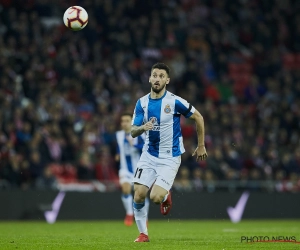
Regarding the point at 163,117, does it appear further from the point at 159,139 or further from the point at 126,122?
→ the point at 126,122

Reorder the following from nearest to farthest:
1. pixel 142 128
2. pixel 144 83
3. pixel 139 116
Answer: pixel 142 128 → pixel 139 116 → pixel 144 83

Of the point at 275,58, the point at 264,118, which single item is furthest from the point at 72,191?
the point at 275,58

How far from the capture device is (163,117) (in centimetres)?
1045

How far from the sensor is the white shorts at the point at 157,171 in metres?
10.3

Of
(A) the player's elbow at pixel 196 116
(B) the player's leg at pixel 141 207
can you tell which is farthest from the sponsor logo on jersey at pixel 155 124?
(B) the player's leg at pixel 141 207

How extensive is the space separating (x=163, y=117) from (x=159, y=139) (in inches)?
13.0

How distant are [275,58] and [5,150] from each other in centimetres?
1155

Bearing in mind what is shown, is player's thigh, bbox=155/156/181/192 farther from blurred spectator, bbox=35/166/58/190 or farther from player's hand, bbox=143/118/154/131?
blurred spectator, bbox=35/166/58/190

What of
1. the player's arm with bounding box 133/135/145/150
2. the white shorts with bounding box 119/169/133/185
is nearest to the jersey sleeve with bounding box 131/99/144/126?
the player's arm with bounding box 133/135/145/150

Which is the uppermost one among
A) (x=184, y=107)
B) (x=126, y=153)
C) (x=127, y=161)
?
(x=184, y=107)

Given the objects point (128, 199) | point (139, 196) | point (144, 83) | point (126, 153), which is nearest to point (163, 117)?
point (139, 196)

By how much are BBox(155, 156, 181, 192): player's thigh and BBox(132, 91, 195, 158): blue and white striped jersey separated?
9 centimetres

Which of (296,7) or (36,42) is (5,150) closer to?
(36,42)

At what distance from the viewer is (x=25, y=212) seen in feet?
58.6
